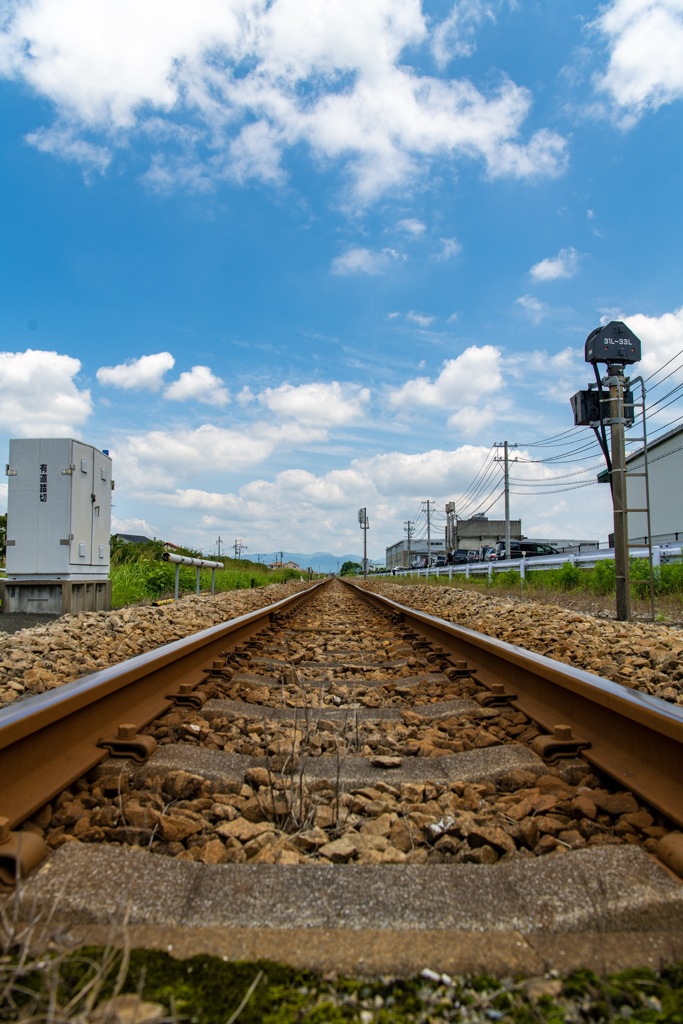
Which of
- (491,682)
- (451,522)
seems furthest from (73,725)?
(451,522)

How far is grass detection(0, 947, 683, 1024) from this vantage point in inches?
46.1

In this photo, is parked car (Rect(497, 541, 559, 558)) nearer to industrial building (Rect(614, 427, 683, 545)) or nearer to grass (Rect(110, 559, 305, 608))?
industrial building (Rect(614, 427, 683, 545))

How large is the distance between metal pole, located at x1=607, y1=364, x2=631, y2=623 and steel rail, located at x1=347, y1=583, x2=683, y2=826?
418 cm

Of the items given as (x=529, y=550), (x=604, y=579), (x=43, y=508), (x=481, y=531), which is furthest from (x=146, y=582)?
(x=481, y=531)

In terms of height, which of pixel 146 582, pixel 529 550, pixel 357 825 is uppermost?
pixel 529 550

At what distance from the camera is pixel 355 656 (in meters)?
6.31

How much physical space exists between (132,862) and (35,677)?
117 inches

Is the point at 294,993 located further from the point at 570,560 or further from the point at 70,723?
the point at 570,560

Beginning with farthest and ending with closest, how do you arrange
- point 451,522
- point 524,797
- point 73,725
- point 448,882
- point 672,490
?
1. point 451,522
2. point 672,490
3. point 73,725
4. point 524,797
5. point 448,882

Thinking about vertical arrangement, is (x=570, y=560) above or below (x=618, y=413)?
below

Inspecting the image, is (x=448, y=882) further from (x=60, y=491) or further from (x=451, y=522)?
(x=451, y=522)

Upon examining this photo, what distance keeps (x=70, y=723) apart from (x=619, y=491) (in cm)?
707

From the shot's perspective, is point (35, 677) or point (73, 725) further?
point (35, 677)

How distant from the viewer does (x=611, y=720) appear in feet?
8.90
